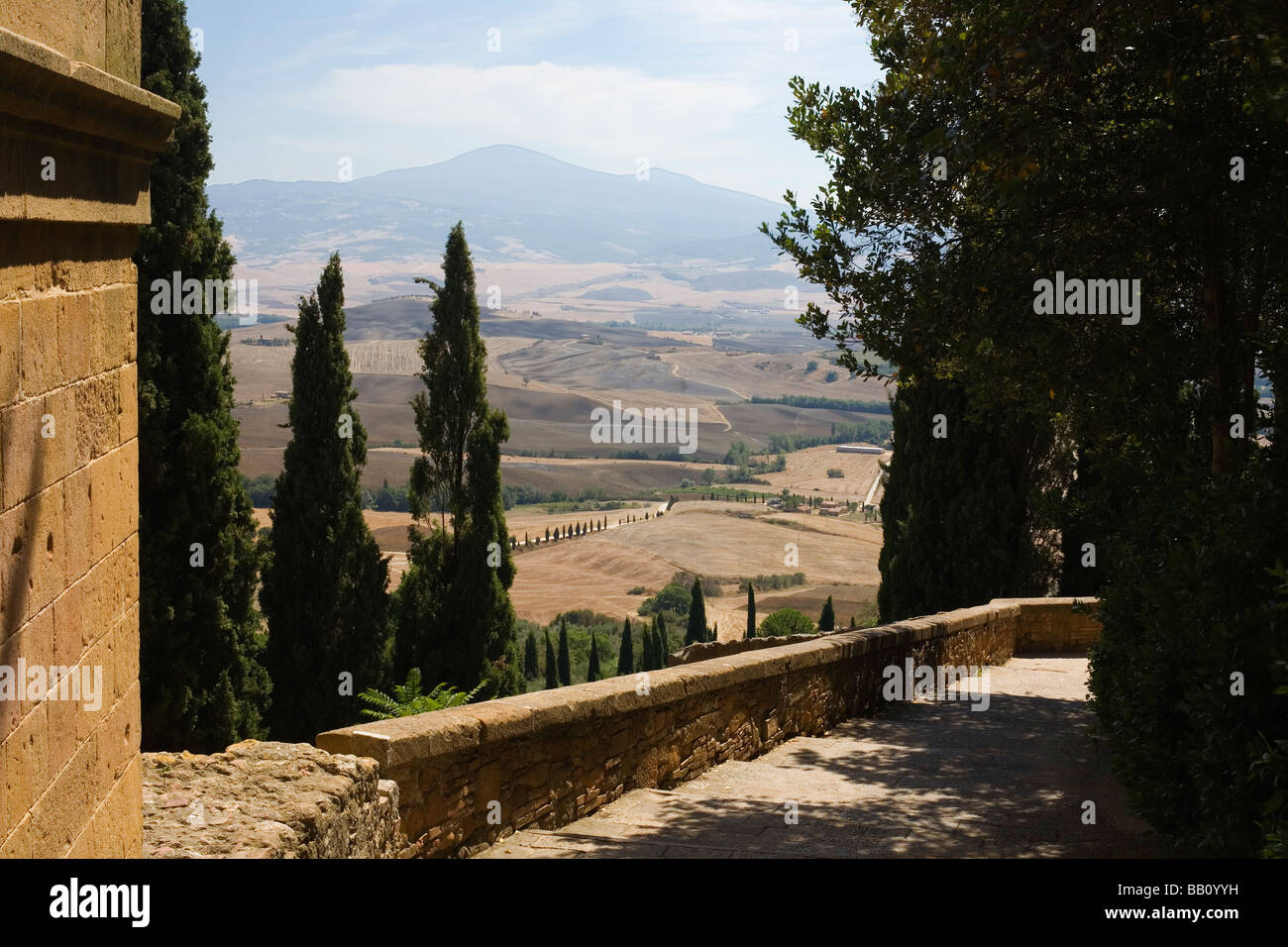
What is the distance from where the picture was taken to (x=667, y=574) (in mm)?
86312

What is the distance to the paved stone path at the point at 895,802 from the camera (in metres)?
5.48

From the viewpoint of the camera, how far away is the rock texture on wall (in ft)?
12.0

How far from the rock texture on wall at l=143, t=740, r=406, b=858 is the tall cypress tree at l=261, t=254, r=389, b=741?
12.9 m

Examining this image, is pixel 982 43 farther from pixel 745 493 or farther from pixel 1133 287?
pixel 745 493

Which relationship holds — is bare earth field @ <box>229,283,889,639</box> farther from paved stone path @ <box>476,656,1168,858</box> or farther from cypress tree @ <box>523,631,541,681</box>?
paved stone path @ <box>476,656,1168,858</box>

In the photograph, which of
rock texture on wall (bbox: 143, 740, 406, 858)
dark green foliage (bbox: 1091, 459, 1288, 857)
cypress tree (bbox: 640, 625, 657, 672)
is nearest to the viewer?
rock texture on wall (bbox: 143, 740, 406, 858)

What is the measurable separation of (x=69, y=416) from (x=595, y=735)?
375 cm

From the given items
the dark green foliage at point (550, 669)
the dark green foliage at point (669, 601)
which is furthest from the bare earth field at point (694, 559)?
the dark green foliage at point (550, 669)

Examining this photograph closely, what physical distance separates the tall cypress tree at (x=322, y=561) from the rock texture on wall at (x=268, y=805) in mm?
12877

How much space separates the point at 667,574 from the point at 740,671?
7894 cm

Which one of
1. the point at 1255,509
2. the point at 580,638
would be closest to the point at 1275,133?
the point at 1255,509

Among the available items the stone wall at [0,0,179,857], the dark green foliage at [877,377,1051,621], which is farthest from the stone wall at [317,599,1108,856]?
the dark green foliage at [877,377,1051,621]

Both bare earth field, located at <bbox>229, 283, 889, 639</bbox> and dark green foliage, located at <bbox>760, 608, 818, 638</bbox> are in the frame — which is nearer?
dark green foliage, located at <bbox>760, 608, 818, 638</bbox>

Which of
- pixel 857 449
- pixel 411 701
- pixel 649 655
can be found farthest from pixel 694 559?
pixel 411 701
